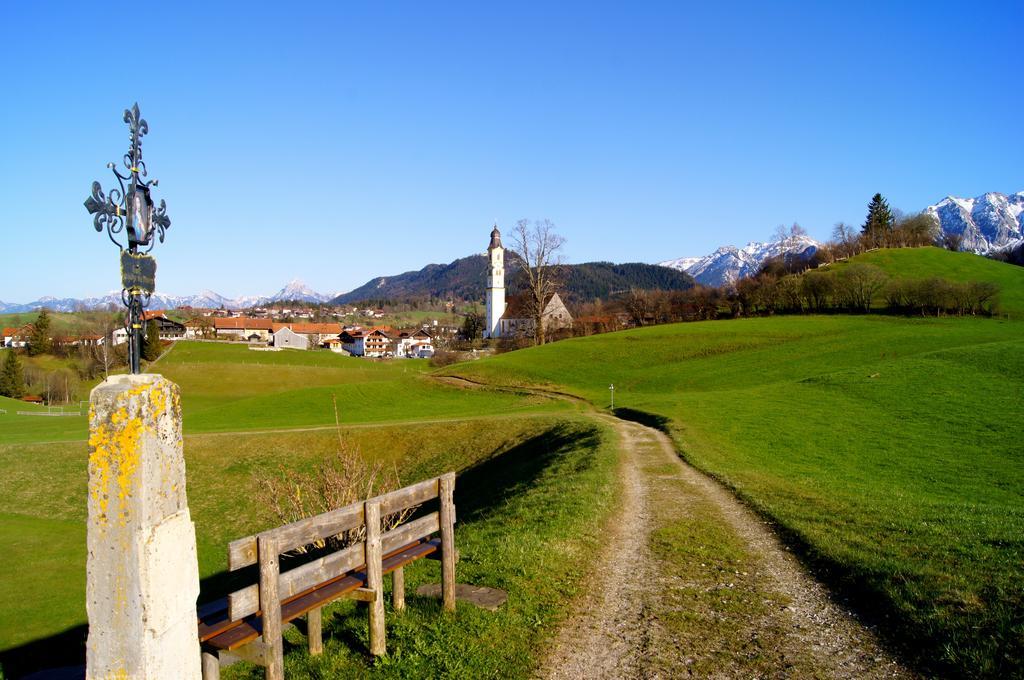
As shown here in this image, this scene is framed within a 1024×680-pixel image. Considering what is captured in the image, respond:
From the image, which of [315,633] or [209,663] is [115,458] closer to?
[209,663]

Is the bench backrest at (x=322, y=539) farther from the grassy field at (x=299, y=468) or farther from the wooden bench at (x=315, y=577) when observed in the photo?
the grassy field at (x=299, y=468)

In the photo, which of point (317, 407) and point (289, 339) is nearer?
point (317, 407)

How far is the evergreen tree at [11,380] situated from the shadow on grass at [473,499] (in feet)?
276

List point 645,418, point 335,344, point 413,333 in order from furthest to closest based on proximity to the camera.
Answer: point 413,333
point 335,344
point 645,418

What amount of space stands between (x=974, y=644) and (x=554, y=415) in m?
27.3

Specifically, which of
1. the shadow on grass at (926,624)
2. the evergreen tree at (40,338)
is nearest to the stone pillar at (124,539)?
the shadow on grass at (926,624)

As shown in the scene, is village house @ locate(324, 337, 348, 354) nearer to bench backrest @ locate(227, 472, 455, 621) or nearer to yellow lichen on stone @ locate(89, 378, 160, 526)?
bench backrest @ locate(227, 472, 455, 621)

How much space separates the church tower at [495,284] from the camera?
409 feet

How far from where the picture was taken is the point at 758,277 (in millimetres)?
85062

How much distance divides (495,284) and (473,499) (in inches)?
4085

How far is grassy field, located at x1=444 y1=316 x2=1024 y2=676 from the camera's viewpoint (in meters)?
8.53

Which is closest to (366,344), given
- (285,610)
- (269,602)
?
(285,610)

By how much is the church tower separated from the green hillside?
60.6 meters

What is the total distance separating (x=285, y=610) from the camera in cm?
661
